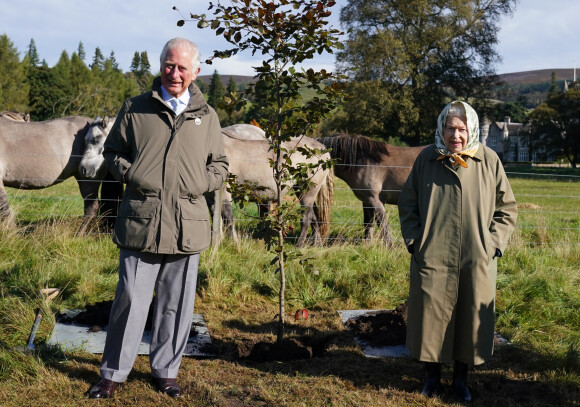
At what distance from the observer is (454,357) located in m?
3.59

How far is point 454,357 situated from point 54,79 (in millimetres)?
69970

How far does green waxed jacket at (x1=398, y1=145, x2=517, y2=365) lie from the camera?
3.49 metres

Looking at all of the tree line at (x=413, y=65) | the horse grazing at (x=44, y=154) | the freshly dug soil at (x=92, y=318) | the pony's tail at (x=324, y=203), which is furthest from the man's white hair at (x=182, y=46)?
the tree line at (x=413, y=65)

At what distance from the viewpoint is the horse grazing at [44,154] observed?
774 cm

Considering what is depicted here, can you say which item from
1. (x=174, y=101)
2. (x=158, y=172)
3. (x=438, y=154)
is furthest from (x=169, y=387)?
(x=438, y=154)

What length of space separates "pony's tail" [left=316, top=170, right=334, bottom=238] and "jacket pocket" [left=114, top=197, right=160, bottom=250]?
17.7ft

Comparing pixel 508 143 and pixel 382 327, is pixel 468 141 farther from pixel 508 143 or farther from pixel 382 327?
pixel 508 143

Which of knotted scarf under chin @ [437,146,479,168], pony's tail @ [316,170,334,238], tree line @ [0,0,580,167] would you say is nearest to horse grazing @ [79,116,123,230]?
pony's tail @ [316,170,334,238]

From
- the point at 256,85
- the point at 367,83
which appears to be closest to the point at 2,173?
the point at 256,85

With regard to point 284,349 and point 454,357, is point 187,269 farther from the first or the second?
point 454,357

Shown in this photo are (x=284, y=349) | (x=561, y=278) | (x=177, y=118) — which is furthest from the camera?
(x=561, y=278)

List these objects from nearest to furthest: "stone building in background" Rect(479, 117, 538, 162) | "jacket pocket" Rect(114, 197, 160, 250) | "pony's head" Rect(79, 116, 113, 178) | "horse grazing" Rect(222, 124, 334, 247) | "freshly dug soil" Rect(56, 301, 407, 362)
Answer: "jacket pocket" Rect(114, 197, 160, 250) → "freshly dug soil" Rect(56, 301, 407, 362) → "pony's head" Rect(79, 116, 113, 178) → "horse grazing" Rect(222, 124, 334, 247) → "stone building in background" Rect(479, 117, 538, 162)

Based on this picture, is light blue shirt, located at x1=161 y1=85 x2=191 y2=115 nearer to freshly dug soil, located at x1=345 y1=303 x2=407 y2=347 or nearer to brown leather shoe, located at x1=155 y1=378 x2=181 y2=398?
brown leather shoe, located at x1=155 y1=378 x2=181 y2=398

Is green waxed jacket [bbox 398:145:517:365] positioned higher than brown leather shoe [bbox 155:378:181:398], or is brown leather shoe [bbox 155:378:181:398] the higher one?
green waxed jacket [bbox 398:145:517:365]
